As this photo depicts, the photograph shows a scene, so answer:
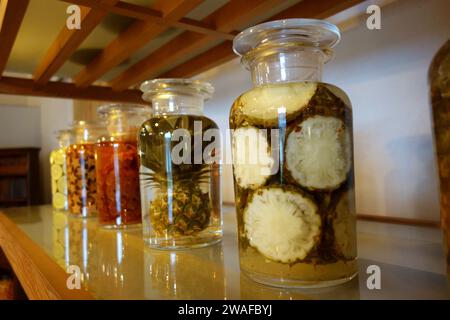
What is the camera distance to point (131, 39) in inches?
24.8

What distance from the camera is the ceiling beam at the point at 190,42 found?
1.70ft

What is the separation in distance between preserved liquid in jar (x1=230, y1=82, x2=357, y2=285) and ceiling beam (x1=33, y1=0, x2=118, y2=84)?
319 mm

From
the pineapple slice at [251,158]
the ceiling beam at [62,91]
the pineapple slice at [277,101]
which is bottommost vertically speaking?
the pineapple slice at [251,158]

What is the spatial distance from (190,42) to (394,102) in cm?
40

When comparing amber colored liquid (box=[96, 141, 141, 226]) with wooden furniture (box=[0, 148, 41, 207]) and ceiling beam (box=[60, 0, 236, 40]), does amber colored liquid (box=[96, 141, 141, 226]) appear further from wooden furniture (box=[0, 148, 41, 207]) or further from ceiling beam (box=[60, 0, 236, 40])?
wooden furniture (box=[0, 148, 41, 207])

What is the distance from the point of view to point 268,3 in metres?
0.48

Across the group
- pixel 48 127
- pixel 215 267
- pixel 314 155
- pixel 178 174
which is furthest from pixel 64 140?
pixel 48 127

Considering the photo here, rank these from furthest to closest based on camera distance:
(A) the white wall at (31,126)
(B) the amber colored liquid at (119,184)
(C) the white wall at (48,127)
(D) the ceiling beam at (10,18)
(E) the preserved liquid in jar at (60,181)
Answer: (A) the white wall at (31,126) < (C) the white wall at (48,127) < (E) the preserved liquid in jar at (60,181) < (B) the amber colored liquid at (119,184) < (D) the ceiling beam at (10,18)

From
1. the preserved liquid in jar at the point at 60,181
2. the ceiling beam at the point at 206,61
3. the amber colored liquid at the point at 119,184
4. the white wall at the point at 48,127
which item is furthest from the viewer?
the white wall at the point at 48,127

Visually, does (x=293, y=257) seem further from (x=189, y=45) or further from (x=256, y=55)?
(x=189, y=45)

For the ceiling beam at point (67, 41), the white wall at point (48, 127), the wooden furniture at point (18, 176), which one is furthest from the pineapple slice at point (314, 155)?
the wooden furniture at point (18, 176)

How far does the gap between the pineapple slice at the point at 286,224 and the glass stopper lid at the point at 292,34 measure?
0.15m

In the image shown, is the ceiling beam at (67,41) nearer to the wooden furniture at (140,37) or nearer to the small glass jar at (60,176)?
the wooden furniture at (140,37)

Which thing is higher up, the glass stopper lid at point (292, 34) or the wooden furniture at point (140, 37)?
the wooden furniture at point (140, 37)
